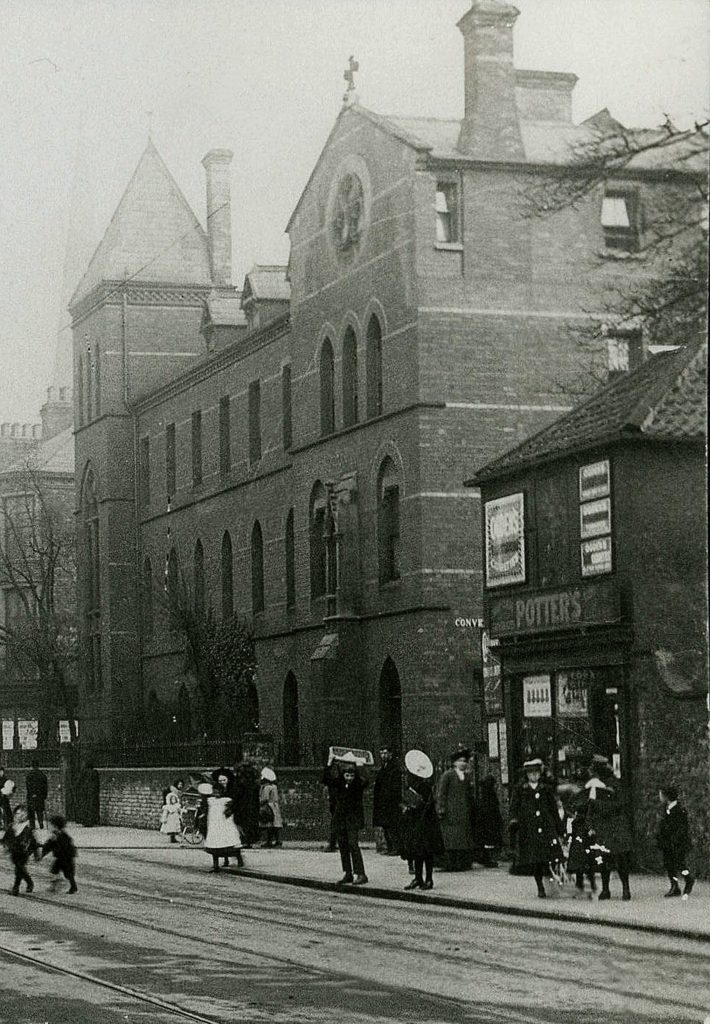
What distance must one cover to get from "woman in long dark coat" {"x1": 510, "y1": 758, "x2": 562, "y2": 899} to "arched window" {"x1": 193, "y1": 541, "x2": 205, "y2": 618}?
105ft

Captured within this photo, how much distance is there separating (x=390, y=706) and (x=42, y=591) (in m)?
34.9

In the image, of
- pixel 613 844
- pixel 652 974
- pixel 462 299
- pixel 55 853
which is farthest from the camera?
pixel 462 299

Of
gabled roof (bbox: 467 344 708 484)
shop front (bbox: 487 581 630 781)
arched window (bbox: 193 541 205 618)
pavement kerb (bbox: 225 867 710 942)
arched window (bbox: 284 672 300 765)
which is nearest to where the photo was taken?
pavement kerb (bbox: 225 867 710 942)

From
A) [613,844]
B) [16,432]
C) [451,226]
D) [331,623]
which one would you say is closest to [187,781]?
[331,623]

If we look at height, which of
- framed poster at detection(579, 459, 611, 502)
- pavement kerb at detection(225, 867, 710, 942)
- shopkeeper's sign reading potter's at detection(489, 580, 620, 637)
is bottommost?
pavement kerb at detection(225, 867, 710, 942)

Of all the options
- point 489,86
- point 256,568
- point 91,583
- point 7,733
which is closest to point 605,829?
point 489,86

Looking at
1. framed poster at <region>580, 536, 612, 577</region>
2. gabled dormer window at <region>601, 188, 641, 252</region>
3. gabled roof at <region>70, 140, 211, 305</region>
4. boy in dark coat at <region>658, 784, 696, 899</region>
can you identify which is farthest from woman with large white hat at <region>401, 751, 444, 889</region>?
gabled roof at <region>70, 140, 211, 305</region>

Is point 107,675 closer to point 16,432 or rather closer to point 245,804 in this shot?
point 245,804

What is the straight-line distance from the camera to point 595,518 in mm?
29891

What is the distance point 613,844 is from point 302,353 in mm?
26525

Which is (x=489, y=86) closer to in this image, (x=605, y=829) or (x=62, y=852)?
(x=62, y=852)

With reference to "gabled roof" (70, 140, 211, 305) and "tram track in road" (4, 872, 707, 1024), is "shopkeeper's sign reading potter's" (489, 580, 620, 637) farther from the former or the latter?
"gabled roof" (70, 140, 211, 305)

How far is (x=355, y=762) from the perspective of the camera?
29531 mm

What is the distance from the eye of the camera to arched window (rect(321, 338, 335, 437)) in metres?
47.4
